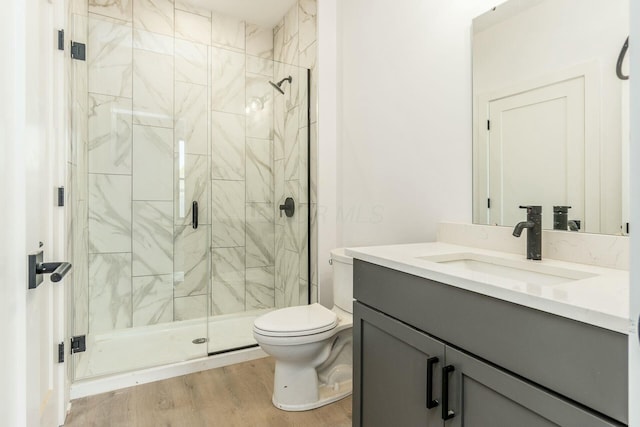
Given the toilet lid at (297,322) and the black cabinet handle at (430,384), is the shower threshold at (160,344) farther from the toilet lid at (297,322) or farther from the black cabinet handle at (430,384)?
the black cabinet handle at (430,384)

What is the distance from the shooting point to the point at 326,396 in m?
1.91

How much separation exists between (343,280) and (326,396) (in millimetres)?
624

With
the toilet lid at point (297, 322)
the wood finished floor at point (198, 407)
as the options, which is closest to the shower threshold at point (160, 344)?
the wood finished floor at point (198, 407)

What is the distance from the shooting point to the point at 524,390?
0.79 meters

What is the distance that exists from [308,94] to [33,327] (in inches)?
90.6

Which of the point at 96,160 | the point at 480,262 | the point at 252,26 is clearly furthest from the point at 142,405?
the point at 252,26

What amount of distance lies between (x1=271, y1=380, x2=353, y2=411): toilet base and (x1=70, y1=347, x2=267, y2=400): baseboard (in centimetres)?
56

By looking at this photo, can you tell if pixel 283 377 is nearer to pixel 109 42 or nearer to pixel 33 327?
pixel 33 327

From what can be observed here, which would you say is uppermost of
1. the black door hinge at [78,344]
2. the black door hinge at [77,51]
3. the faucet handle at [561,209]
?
the black door hinge at [77,51]

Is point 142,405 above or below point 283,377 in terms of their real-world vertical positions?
below

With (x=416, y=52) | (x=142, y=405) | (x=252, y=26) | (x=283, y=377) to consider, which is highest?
(x=252, y=26)

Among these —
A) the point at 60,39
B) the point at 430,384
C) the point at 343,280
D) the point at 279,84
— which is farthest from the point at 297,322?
the point at 279,84

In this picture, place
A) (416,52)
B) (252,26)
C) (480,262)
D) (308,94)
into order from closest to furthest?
(480,262), (416,52), (308,94), (252,26)

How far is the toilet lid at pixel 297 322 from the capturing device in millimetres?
1746
